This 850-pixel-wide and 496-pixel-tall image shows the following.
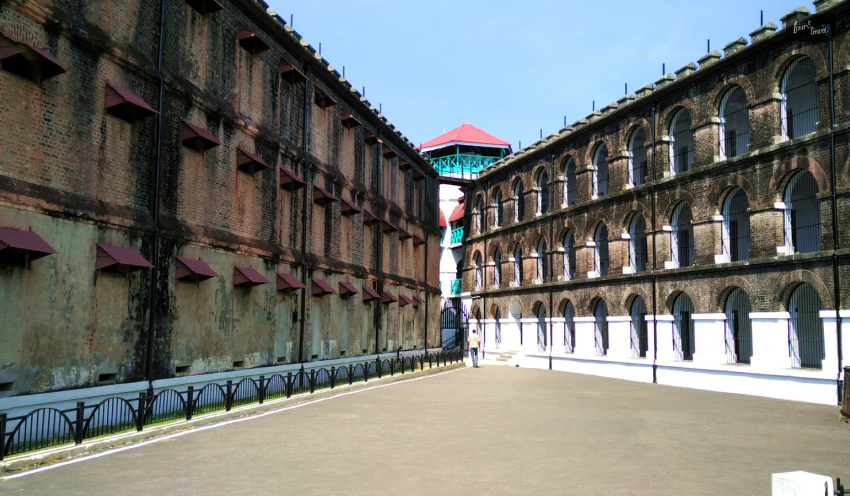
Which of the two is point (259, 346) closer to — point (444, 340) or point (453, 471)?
point (453, 471)

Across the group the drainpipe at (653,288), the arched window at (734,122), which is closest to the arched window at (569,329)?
the drainpipe at (653,288)

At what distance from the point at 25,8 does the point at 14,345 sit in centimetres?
579

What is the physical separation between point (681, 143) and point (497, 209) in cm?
1351

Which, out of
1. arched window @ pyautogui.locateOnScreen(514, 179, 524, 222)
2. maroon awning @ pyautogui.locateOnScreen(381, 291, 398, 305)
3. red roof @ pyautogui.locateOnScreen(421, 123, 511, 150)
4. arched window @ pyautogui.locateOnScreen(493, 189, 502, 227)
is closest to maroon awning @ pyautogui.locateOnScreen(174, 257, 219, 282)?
maroon awning @ pyautogui.locateOnScreen(381, 291, 398, 305)

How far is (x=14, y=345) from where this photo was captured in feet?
38.6

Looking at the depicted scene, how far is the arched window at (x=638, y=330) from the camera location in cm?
3038

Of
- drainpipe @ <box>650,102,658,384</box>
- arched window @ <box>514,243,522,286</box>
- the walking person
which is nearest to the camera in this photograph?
drainpipe @ <box>650,102,658,384</box>

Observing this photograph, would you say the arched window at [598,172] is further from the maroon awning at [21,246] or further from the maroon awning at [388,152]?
the maroon awning at [21,246]

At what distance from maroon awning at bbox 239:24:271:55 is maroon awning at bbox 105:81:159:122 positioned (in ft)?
17.9

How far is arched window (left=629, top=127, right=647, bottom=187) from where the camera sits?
30812 mm

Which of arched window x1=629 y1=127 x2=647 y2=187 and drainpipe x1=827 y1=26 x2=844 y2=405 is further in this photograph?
arched window x1=629 y1=127 x2=647 y2=187

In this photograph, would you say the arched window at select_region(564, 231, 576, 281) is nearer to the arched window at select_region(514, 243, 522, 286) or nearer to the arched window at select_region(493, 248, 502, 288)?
the arched window at select_region(514, 243, 522, 286)

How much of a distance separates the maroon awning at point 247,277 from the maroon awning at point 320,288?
427cm

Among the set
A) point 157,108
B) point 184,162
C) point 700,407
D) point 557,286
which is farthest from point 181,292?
point 557,286
